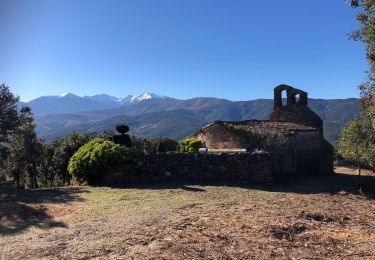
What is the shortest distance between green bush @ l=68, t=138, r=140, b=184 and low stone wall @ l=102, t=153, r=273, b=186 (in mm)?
485

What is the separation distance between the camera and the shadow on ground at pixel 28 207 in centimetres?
1094

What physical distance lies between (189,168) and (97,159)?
4668mm

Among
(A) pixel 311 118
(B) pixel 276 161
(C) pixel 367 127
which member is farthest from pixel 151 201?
(A) pixel 311 118

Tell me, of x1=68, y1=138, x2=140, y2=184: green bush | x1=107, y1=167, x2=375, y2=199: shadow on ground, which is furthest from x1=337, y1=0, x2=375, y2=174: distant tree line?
x1=68, y1=138, x2=140, y2=184: green bush

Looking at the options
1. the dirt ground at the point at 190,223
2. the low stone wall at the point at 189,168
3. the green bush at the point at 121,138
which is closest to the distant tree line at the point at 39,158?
the green bush at the point at 121,138

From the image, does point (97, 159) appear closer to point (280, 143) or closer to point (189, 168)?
point (189, 168)

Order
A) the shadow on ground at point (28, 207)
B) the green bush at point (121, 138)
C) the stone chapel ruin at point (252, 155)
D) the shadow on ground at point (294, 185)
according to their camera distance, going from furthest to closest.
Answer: the green bush at point (121, 138) < the stone chapel ruin at point (252, 155) < the shadow on ground at point (294, 185) < the shadow on ground at point (28, 207)

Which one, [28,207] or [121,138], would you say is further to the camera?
[121,138]

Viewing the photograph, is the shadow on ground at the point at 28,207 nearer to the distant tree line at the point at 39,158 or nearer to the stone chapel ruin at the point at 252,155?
the stone chapel ruin at the point at 252,155

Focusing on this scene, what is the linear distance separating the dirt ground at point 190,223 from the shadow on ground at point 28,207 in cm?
3

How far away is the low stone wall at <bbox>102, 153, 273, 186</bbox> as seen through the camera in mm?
18500

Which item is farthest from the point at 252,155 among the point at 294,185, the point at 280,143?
the point at 280,143

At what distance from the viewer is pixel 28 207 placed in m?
13.3

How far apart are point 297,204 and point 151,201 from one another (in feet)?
17.1
